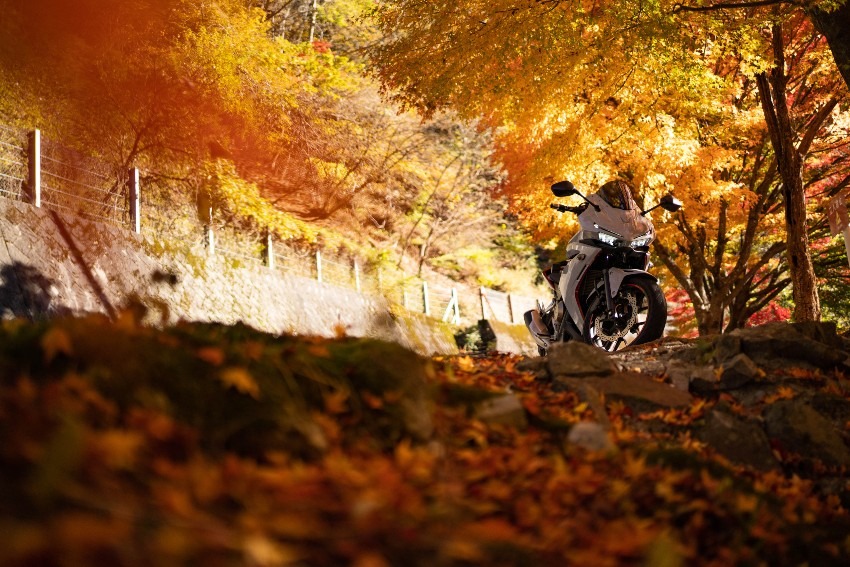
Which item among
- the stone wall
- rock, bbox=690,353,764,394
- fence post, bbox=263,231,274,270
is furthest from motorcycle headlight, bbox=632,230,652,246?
fence post, bbox=263,231,274,270

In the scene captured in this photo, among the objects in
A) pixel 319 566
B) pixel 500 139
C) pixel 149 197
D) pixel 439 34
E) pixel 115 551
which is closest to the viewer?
pixel 115 551

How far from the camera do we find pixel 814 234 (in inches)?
722

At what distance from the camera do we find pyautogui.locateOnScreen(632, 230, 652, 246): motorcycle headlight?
7.46 m

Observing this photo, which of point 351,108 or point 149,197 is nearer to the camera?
point 149,197

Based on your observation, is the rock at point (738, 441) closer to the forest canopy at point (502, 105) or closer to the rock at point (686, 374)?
the rock at point (686, 374)

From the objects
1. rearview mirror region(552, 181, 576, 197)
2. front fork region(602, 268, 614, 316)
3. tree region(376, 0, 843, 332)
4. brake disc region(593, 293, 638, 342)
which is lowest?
brake disc region(593, 293, 638, 342)

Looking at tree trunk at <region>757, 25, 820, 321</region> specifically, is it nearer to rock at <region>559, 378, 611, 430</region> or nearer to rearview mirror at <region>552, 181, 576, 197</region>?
rearview mirror at <region>552, 181, 576, 197</region>

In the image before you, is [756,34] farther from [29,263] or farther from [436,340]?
[436,340]

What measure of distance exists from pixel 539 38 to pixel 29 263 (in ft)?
22.4

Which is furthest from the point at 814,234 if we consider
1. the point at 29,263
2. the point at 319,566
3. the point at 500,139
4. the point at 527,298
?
the point at 319,566

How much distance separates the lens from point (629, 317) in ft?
24.3

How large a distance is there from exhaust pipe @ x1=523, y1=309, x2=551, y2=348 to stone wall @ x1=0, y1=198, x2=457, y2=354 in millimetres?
2745

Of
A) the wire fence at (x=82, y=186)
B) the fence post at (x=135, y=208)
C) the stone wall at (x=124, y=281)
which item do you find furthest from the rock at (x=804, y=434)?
the fence post at (x=135, y=208)

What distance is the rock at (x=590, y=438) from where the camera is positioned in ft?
12.4
